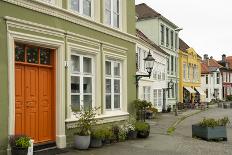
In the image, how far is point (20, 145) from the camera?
30.9 feet

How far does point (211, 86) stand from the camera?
235ft

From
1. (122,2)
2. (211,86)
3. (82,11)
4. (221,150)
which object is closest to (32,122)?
(82,11)

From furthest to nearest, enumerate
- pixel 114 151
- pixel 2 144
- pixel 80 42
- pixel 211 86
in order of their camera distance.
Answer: pixel 211 86 < pixel 80 42 < pixel 114 151 < pixel 2 144

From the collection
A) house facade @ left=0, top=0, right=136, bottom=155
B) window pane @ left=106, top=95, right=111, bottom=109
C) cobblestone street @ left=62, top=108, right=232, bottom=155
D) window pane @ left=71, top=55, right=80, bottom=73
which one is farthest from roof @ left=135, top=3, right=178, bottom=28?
window pane @ left=71, top=55, right=80, bottom=73

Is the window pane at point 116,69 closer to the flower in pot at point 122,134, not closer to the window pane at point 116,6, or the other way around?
the window pane at point 116,6

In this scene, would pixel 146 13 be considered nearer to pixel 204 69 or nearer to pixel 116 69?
pixel 116 69

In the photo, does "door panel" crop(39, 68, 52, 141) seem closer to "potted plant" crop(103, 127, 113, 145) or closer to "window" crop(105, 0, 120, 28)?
"potted plant" crop(103, 127, 113, 145)

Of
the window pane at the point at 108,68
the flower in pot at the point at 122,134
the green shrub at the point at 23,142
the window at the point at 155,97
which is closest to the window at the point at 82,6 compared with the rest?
the window pane at the point at 108,68

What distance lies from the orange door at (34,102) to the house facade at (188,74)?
114ft

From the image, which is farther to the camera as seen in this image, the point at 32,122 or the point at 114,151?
the point at 114,151

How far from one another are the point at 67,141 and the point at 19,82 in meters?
2.60

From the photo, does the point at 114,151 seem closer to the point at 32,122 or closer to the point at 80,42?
the point at 32,122

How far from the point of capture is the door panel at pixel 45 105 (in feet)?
37.2

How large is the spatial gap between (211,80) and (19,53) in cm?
6461
